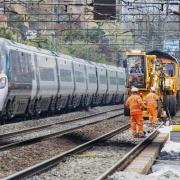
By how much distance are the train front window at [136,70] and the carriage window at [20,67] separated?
17.2 ft

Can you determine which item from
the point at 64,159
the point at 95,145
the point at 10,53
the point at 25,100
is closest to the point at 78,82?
the point at 25,100

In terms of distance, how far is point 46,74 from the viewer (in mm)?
31938

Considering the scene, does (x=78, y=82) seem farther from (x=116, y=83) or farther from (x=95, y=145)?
(x=95, y=145)

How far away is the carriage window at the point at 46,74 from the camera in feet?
101

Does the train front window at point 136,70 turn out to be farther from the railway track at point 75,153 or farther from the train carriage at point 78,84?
the railway track at point 75,153

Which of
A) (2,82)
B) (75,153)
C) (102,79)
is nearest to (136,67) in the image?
(2,82)

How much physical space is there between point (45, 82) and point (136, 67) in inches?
161

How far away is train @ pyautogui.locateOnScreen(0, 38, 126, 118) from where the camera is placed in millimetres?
24331

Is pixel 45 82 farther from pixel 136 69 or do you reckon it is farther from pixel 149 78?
pixel 149 78

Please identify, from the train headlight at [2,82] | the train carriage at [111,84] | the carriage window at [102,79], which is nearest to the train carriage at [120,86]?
the train carriage at [111,84]

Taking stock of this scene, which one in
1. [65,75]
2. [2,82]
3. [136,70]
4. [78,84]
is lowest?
[78,84]

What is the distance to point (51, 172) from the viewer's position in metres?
12.3

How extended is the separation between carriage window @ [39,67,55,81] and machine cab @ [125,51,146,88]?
363 cm

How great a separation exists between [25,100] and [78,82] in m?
14.0
